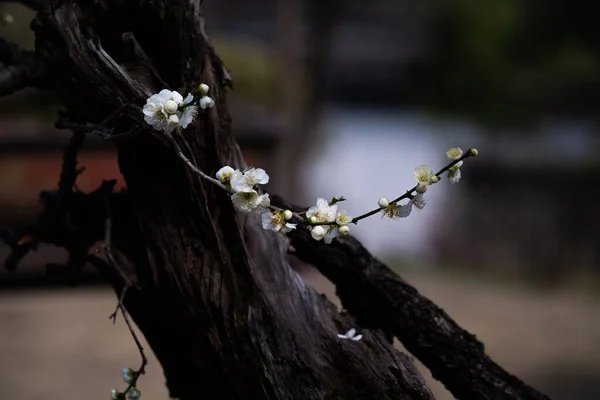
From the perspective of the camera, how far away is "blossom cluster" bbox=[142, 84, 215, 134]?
82 centimetres

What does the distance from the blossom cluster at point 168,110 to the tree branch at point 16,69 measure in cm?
37

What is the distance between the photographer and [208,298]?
105cm

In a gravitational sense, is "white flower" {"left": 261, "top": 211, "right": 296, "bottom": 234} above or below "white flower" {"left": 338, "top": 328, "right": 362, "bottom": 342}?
below

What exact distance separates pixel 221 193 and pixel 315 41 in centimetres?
572

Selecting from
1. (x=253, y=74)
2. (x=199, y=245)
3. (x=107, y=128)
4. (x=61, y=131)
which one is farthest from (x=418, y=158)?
(x=107, y=128)

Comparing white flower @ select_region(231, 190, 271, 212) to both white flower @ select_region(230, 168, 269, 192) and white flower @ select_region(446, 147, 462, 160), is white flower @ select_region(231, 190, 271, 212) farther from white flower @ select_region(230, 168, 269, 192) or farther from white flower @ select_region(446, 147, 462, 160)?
white flower @ select_region(446, 147, 462, 160)

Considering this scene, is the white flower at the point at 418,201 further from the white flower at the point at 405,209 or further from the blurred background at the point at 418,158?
the blurred background at the point at 418,158

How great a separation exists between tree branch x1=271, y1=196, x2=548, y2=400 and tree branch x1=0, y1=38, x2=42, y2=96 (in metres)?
0.37

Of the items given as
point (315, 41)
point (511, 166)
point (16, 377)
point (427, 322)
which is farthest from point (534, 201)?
point (427, 322)

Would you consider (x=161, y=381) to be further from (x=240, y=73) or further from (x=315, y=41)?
(x=315, y=41)

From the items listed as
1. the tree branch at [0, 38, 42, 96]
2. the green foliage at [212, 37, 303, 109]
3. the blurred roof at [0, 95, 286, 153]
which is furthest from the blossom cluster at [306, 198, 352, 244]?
the green foliage at [212, 37, 303, 109]

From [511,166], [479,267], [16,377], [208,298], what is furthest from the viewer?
[511,166]

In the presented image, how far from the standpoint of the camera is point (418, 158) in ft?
26.0

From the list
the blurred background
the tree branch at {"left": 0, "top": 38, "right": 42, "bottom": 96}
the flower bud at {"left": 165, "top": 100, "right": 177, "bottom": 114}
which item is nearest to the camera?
the flower bud at {"left": 165, "top": 100, "right": 177, "bottom": 114}
